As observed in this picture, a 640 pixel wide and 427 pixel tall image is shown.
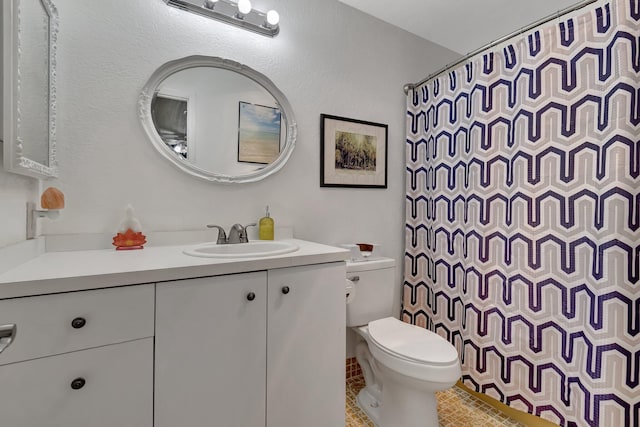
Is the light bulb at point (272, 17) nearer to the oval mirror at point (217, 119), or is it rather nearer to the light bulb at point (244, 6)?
the light bulb at point (244, 6)

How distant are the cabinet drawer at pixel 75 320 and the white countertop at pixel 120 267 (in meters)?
0.03

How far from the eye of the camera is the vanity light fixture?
4.69 ft

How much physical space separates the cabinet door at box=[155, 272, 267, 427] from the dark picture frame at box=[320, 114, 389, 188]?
98 cm

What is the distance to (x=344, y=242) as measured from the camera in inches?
76.7

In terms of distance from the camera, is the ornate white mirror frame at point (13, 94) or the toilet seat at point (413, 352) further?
the toilet seat at point (413, 352)

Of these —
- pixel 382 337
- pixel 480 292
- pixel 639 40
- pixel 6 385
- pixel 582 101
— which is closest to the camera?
pixel 6 385

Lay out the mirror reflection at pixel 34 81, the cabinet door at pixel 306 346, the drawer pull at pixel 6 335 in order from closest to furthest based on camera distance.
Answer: the drawer pull at pixel 6 335 < the mirror reflection at pixel 34 81 < the cabinet door at pixel 306 346

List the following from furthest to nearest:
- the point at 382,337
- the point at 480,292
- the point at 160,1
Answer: the point at 480,292 → the point at 382,337 → the point at 160,1

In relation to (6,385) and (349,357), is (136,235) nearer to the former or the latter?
(6,385)

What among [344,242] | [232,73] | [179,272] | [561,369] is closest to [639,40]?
[561,369]

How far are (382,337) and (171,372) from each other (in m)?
0.98

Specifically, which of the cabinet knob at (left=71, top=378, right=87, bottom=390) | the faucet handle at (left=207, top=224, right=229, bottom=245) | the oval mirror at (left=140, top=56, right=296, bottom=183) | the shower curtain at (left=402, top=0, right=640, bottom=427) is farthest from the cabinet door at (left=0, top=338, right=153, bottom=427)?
the shower curtain at (left=402, top=0, right=640, bottom=427)

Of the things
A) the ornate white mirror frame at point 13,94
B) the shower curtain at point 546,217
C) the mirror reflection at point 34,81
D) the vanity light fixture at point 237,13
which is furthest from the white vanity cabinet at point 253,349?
the vanity light fixture at point 237,13

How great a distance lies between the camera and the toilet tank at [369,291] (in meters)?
1.65
